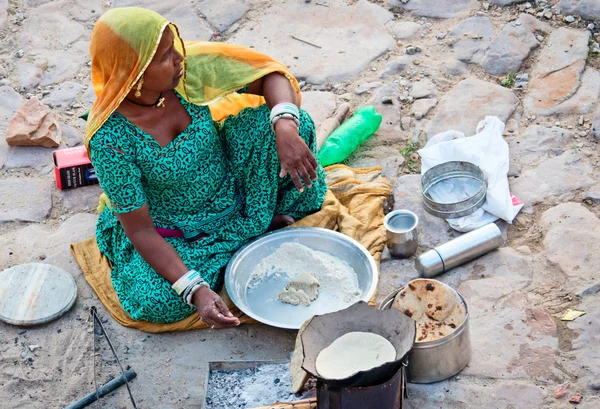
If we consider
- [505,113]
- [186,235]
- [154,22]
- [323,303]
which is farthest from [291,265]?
[505,113]

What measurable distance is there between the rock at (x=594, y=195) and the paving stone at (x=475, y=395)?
1132mm

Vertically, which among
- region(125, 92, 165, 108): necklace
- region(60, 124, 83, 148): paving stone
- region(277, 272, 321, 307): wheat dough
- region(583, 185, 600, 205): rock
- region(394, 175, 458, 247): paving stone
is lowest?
region(60, 124, 83, 148): paving stone

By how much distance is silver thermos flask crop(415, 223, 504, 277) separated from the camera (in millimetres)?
3193

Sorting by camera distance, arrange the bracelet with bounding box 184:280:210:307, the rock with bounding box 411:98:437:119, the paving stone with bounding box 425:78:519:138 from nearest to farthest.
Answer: the bracelet with bounding box 184:280:210:307 < the paving stone with bounding box 425:78:519:138 < the rock with bounding box 411:98:437:119

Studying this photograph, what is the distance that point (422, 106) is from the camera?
418cm

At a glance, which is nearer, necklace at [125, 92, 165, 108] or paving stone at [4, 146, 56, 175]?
necklace at [125, 92, 165, 108]

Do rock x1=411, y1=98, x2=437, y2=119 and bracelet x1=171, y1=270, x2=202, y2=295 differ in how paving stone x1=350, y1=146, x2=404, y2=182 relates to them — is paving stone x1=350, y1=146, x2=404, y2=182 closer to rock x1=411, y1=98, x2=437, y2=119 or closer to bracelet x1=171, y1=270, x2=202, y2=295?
rock x1=411, y1=98, x2=437, y2=119

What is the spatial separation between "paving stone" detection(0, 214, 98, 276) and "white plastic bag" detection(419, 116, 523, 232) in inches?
66.8

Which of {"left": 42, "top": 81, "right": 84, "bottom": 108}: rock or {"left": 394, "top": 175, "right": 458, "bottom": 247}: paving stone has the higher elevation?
{"left": 394, "top": 175, "right": 458, "bottom": 247}: paving stone

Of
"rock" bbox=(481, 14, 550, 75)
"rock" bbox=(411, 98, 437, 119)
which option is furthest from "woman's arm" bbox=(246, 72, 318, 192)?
"rock" bbox=(481, 14, 550, 75)

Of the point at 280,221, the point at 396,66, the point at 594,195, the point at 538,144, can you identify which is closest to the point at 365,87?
the point at 396,66

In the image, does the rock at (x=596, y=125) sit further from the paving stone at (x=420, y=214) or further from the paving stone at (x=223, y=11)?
the paving stone at (x=223, y=11)

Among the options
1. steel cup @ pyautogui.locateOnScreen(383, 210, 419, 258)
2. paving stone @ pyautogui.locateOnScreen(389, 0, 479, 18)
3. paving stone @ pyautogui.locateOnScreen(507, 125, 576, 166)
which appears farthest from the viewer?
paving stone @ pyautogui.locateOnScreen(389, 0, 479, 18)

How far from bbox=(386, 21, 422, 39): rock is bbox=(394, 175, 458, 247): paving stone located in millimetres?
1305
